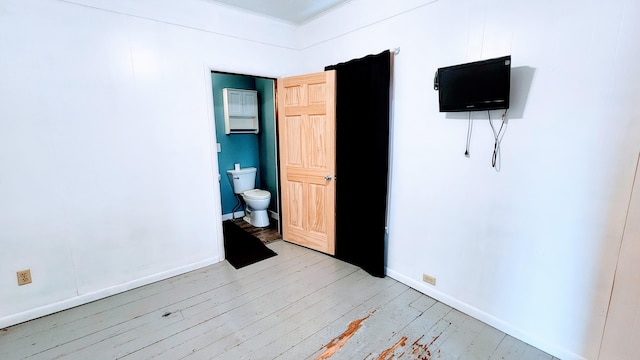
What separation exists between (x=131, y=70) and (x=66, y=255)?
1549 millimetres

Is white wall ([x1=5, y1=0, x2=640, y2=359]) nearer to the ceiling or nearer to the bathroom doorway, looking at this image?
the ceiling

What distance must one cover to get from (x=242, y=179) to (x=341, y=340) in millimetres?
2857

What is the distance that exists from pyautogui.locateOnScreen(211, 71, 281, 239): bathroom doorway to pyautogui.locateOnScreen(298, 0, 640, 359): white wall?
6.90 feet

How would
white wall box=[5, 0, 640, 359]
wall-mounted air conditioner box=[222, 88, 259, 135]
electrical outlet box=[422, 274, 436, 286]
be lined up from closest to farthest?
white wall box=[5, 0, 640, 359]
electrical outlet box=[422, 274, 436, 286]
wall-mounted air conditioner box=[222, 88, 259, 135]

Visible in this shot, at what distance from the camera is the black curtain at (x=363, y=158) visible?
241cm

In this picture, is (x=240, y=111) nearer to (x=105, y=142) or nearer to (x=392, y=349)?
(x=105, y=142)

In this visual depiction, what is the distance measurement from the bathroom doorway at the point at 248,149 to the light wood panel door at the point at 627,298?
10.6 feet

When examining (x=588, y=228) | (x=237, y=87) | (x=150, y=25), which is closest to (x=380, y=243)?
(x=588, y=228)

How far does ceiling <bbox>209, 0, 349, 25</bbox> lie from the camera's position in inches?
103

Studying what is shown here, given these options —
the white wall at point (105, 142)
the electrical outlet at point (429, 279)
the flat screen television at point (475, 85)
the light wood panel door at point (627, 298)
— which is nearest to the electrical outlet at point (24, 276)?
the white wall at point (105, 142)

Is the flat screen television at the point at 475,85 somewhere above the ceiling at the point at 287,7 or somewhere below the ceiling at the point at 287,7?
below

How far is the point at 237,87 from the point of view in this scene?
4.08 meters

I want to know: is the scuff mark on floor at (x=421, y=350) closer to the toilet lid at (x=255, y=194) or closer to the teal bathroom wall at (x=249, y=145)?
the toilet lid at (x=255, y=194)

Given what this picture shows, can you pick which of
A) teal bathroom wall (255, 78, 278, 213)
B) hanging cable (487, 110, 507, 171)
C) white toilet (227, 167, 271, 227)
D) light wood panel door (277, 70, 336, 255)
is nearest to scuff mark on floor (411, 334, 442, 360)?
hanging cable (487, 110, 507, 171)
